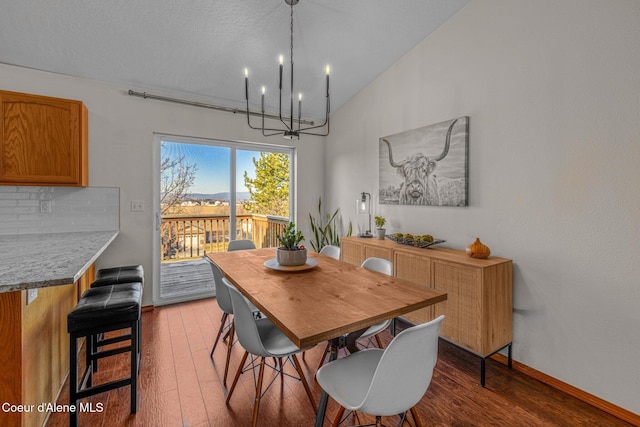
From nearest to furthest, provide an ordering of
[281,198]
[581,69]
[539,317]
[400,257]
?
[581,69] → [539,317] → [400,257] → [281,198]

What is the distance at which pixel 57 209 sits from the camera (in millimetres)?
2830

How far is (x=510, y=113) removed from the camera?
7.36 ft

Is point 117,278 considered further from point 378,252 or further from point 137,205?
point 378,252

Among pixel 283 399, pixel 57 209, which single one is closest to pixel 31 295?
pixel 283 399

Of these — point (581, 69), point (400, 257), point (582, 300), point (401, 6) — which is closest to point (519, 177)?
point (581, 69)

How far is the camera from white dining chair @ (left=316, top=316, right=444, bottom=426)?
1.05 metres

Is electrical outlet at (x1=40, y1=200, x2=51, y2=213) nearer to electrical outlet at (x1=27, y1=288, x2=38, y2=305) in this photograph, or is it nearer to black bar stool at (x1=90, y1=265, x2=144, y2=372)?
black bar stool at (x1=90, y1=265, x2=144, y2=372)

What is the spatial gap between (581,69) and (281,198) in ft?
11.2

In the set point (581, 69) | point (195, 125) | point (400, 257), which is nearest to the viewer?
point (581, 69)

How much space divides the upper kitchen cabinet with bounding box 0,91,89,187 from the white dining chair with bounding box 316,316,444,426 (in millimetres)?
2854

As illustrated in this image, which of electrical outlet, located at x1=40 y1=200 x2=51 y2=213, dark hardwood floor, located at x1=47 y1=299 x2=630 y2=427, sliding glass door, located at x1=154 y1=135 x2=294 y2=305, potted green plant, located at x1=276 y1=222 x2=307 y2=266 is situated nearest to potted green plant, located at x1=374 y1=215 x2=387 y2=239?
dark hardwood floor, located at x1=47 y1=299 x2=630 y2=427

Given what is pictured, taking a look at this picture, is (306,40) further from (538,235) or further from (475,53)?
(538,235)

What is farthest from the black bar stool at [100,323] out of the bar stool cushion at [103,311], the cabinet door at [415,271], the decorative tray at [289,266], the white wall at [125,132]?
the cabinet door at [415,271]

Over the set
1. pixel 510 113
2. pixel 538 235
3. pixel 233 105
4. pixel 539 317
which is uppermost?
pixel 233 105
